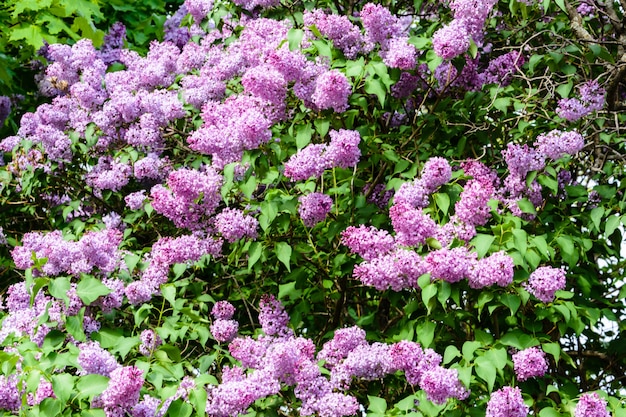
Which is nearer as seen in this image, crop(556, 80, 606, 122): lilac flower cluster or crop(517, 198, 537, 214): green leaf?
crop(517, 198, 537, 214): green leaf

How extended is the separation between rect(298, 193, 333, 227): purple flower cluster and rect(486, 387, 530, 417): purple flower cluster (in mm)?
1164

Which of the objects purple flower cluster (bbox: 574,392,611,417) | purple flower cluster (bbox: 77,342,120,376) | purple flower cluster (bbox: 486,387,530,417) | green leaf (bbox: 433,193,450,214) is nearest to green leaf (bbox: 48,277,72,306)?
purple flower cluster (bbox: 77,342,120,376)

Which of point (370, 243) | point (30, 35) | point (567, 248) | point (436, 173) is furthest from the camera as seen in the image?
point (30, 35)

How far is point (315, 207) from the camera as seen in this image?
441 cm

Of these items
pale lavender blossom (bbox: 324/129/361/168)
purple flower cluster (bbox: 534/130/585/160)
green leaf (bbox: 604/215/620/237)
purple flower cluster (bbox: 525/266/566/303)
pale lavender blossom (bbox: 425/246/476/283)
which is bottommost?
green leaf (bbox: 604/215/620/237)

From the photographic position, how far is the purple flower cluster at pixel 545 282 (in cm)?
400

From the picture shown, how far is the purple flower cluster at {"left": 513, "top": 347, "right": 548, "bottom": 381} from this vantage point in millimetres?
3902

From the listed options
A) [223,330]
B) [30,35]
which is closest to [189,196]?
[223,330]

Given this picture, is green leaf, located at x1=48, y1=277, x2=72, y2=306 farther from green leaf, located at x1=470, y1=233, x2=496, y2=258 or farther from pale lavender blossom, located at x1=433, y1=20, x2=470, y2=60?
pale lavender blossom, located at x1=433, y1=20, x2=470, y2=60

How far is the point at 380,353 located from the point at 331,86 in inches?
46.9

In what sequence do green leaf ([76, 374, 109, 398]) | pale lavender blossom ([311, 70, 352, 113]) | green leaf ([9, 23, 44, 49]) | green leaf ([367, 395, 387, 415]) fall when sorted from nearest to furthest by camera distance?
green leaf ([76, 374, 109, 398]), green leaf ([367, 395, 387, 415]), pale lavender blossom ([311, 70, 352, 113]), green leaf ([9, 23, 44, 49])

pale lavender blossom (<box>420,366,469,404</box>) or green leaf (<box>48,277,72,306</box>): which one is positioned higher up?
green leaf (<box>48,277,72,306</box>)

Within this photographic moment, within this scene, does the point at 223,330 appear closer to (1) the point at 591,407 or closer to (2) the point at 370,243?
(2) the point at 370,243

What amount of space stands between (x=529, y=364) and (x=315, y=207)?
116cm
